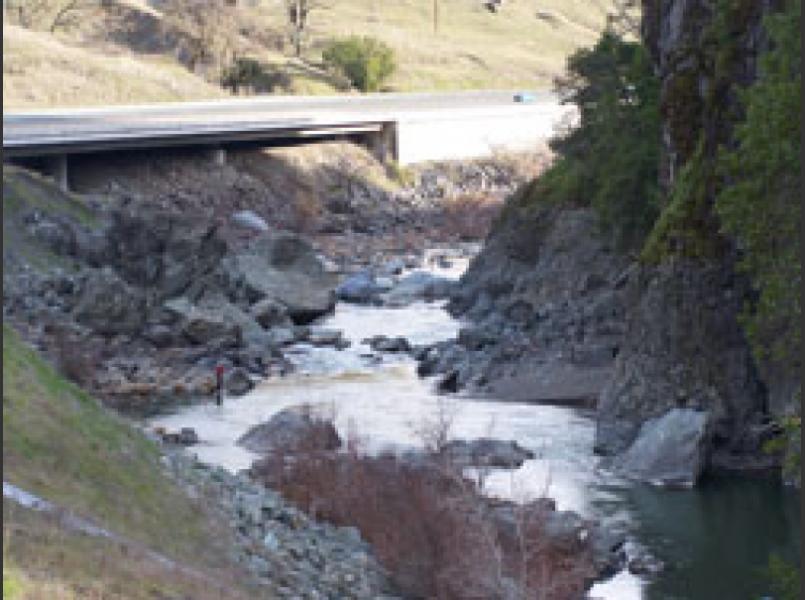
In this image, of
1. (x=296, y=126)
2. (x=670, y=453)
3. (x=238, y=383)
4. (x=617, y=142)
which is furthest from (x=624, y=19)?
(x=670, y=453)

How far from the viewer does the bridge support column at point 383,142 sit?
92250mm

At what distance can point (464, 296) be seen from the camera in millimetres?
64750

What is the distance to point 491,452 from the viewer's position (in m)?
38.8

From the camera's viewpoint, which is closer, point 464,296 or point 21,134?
point 464,296

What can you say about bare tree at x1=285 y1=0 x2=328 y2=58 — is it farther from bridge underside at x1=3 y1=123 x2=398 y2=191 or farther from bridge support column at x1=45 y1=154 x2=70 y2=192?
bridge support column at x1=45 y1=154 x2=70 y2=192

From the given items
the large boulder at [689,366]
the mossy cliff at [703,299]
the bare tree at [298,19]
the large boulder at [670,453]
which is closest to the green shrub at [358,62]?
the bare tree at [298,19]

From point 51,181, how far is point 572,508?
3464 cm

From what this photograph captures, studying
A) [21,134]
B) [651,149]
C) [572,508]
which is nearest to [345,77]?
[21,134]

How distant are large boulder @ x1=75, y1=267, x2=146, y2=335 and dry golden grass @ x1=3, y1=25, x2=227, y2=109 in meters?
34.2

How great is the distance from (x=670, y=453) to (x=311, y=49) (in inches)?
3479

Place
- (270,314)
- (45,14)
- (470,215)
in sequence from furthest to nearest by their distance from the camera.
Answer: (45,14)
(470,215)
(270,314)

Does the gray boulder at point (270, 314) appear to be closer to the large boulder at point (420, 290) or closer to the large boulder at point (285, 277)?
the large boulder at point (285, 277)

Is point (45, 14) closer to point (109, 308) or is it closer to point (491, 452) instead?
point (109, 308)

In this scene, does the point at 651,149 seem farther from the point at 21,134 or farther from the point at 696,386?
the point at 21,134
